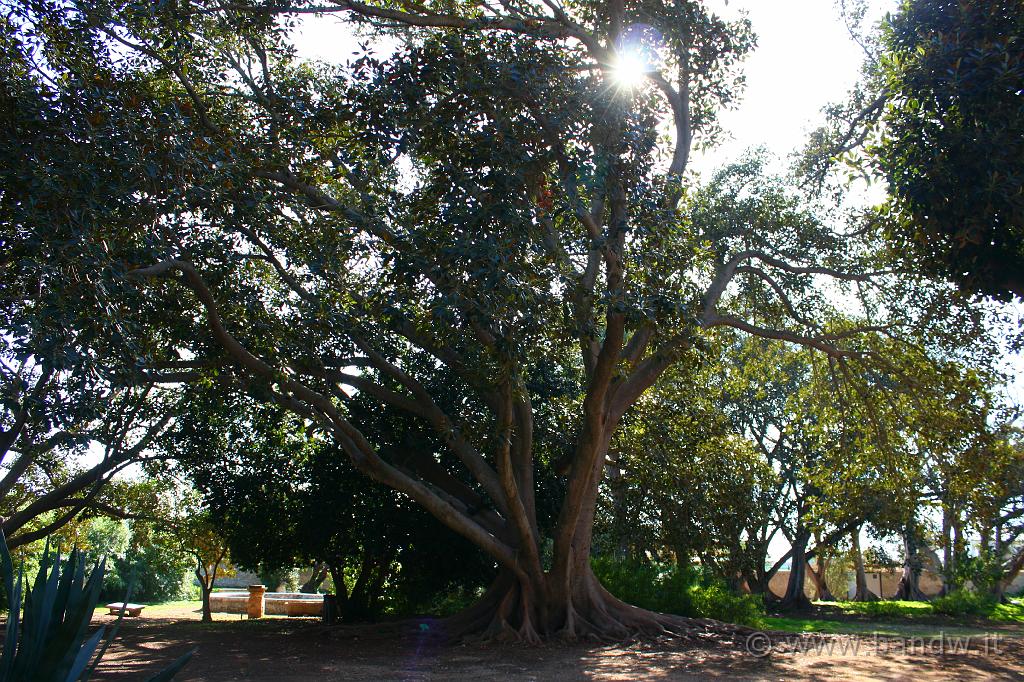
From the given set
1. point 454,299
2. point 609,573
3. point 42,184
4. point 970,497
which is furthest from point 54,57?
point 970,497

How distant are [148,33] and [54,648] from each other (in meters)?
8.56

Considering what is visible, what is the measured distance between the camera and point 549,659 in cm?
1004

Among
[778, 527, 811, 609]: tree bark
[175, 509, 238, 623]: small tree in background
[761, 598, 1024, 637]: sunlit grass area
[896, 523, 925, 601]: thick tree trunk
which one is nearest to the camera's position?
[761, 598, 1024, 637]: sunlit grass area

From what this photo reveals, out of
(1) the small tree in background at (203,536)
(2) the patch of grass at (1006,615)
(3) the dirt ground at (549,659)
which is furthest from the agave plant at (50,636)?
(2) the patch of grass at (1006,615)

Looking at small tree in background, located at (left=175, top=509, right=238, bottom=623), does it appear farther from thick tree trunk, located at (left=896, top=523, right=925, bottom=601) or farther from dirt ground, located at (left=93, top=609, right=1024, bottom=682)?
thick tree trunk, located at (left=896, top=523, right=925, bottom=601)

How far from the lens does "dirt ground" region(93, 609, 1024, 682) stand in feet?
29.4

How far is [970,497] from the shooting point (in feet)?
37.6

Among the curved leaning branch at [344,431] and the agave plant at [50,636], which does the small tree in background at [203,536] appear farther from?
the agave plant at [50,636]

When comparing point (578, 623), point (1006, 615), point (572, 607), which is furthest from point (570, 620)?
point (1006, 615)

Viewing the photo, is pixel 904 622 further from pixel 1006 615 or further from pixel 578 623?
pixel 578 623

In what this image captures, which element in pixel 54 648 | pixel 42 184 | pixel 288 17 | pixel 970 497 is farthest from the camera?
pixel 970 497

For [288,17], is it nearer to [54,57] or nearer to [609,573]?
[54,57]

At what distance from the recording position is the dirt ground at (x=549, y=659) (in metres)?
8.96

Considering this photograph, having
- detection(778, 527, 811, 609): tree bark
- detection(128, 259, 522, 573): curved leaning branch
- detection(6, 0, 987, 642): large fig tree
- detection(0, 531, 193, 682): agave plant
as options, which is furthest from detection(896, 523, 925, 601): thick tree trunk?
detection(0, 531, 193, 682): agave plant
